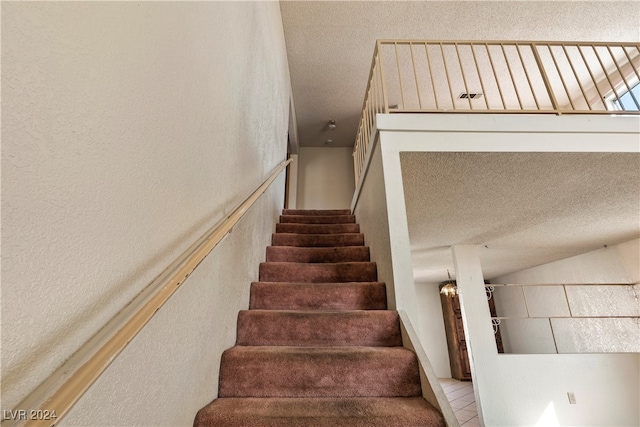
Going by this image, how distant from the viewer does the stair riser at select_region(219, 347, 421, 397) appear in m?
1.37

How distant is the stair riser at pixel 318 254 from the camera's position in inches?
105

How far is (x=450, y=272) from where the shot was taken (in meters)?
6.50

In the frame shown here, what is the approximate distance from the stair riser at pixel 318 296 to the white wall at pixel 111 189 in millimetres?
626

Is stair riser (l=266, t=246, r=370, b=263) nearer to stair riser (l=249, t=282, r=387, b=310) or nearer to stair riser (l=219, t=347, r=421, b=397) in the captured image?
stair riser (l=249, t=282, r=387, b=310)

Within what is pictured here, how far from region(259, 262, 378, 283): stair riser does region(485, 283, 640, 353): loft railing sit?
205cm

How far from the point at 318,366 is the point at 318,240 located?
5.58 ft

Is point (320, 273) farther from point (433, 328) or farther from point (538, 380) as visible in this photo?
point (433, 328)

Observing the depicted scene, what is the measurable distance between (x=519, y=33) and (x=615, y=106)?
191cm

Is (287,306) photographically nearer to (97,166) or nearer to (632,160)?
(97,166)

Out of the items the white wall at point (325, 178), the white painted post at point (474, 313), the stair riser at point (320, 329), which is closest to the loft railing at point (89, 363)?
the stair riser at point (320, 329)

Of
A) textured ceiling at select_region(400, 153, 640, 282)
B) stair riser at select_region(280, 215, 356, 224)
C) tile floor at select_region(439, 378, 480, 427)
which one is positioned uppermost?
stair riser at select_region(280, 215, 356, 224)

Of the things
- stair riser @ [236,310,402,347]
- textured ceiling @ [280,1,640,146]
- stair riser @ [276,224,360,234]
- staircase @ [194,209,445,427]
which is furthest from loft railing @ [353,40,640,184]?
stair riser @ [236,310,402,347]

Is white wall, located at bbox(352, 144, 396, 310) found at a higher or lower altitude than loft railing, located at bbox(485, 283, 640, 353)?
higher

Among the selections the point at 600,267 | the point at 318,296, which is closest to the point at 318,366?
the point at 318,296
